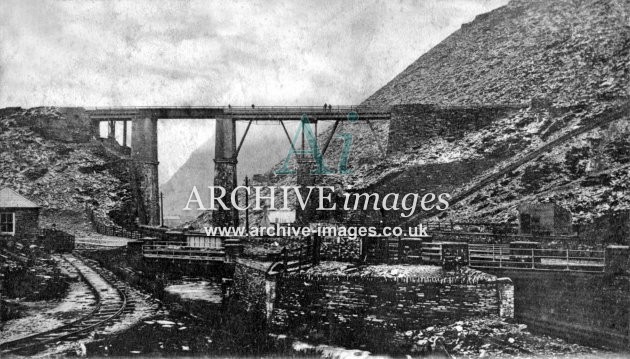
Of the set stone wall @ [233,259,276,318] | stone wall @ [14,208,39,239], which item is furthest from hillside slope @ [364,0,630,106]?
stone wall @ [14,208,39,239]

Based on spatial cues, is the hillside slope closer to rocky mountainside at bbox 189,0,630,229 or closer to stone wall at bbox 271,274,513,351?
rocky mountainside at bbox 189,0,630,229

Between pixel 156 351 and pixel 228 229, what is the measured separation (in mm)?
7238

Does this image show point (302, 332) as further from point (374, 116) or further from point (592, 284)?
point (374, 116)

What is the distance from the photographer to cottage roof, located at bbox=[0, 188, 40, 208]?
14758 millimetres

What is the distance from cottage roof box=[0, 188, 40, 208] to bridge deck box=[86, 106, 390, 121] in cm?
862

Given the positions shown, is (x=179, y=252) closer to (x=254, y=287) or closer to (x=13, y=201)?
(x=13, y=201)

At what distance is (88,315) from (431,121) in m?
18.7

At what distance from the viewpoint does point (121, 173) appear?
75.8ft

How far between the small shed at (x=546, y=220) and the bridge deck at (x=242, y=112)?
9.20m

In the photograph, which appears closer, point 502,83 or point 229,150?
point 229,150

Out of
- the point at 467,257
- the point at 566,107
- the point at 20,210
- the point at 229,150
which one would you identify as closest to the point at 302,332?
the point at 467,257

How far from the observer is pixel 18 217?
14984mm

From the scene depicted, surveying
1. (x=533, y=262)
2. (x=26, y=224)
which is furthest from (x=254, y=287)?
(x=26, y=224)

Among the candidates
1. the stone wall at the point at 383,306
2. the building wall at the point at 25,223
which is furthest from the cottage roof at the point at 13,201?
the stone wall at the point at 383,306
